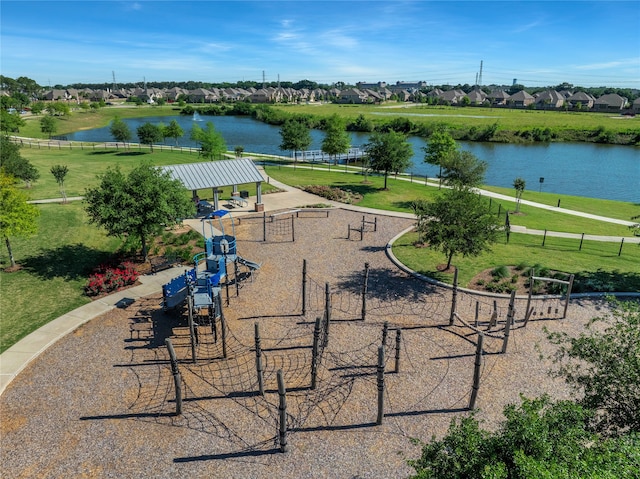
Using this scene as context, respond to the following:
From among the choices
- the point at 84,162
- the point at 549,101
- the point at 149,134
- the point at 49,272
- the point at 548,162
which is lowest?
the point at 49,272

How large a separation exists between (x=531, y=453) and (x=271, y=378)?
8.88m

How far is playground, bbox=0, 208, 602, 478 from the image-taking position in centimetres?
1101

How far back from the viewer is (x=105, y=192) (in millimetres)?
21078

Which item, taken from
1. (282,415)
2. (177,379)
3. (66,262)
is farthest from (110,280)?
(282,415)

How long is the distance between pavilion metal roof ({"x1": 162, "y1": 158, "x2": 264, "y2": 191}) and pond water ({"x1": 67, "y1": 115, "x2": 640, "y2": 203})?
73.4 feet

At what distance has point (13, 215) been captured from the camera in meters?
21.1

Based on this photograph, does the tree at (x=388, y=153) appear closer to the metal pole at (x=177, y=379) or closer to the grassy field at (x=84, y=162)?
the grassy field at (x=84, y=162)

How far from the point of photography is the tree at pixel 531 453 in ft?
19.6

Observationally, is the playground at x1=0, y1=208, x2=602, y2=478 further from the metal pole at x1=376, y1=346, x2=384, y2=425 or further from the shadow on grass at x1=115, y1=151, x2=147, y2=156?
the shadow on grass at x1=115, y1=151, x2=147, y2=156

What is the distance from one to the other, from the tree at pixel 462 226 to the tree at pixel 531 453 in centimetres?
1323

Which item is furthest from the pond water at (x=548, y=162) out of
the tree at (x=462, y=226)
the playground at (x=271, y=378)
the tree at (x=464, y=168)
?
the playground at (x=271, y=378)

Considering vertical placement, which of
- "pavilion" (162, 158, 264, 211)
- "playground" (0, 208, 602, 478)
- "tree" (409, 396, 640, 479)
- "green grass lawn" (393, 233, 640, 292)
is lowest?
"playground" (0, 208, 602, 478)

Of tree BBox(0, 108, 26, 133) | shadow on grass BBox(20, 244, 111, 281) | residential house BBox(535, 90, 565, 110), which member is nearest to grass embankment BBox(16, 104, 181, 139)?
tree BBox(0, 108, 26, 133)

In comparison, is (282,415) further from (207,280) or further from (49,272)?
(49,272)
